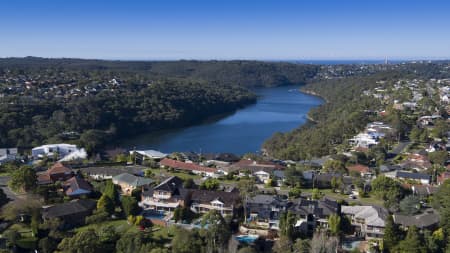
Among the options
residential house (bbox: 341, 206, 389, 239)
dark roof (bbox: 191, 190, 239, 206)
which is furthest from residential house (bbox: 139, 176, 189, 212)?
residential house (bbox: 341, 206, 389, 239)

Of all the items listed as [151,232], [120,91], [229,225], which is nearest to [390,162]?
[229,225]

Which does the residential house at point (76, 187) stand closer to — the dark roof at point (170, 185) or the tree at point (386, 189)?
the dark roof at point (170, 185)

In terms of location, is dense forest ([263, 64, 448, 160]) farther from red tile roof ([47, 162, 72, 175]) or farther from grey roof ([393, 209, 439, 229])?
red tile roof ([47, 162, 72, 175])

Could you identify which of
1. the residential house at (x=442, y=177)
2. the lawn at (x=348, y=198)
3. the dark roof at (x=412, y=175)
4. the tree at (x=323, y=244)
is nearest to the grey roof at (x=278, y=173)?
the lawn at (x=348, y=198)

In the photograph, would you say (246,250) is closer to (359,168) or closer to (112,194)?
(112,194)

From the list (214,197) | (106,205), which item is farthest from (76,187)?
(214,197)

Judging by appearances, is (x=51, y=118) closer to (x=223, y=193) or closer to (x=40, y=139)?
(x=40, y=139)
